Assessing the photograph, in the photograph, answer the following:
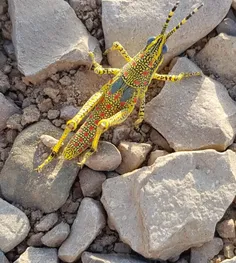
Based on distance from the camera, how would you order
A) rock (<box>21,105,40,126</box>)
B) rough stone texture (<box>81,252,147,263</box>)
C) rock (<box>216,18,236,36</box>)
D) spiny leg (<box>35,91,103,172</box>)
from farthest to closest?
1. rock (<box>216,18,236,36</box>)
2. rock (<box>21,105,40,126</box>)
3. spiny leg (<box>35,91,103,172</box>)
4. rough stone texture (<box>81,252,147,263</box>)

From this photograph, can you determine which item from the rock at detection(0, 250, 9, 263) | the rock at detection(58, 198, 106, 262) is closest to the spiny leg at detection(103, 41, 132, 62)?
the rock at detection(58, 198, 106, 262)

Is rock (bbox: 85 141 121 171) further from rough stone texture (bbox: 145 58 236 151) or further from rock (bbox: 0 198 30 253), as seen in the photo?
rock (bbox: 0 198 30 253)

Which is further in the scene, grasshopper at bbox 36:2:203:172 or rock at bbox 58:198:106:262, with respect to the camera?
grasshopper at bbox 36:2:203:172

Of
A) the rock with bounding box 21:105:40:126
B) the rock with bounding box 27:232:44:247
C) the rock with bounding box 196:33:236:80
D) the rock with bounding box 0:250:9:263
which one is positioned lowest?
the rock with bounding box 0:250:9:263

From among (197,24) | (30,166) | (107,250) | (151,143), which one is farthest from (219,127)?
(30,166)

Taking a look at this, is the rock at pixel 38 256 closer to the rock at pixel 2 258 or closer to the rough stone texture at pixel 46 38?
the rock at pixel 2 258

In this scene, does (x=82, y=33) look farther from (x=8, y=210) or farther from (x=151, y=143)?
(x=8, y=210)

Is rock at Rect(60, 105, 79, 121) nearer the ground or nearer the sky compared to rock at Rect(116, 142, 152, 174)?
nearer the sky
